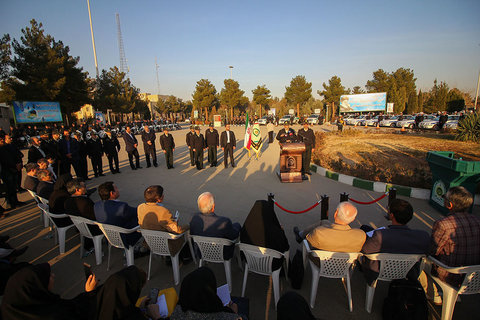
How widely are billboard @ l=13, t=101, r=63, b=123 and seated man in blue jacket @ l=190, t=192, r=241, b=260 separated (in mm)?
27465

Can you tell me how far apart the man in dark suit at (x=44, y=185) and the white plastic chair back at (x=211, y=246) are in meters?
3.52

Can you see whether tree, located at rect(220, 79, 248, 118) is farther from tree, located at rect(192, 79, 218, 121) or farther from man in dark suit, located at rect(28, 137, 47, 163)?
man in dark suit, located at rect(28, 137, 47, 163)

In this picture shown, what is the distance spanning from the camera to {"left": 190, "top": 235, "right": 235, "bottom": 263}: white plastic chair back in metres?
2.78

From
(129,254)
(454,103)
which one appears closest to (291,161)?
(129,254)

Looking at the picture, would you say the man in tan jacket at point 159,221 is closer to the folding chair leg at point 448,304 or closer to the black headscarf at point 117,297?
the black headscarf at point 117,297

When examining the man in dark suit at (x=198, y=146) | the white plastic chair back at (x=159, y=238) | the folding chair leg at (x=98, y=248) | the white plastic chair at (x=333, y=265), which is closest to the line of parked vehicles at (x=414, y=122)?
the man in dark suit at (x=198, y=146)

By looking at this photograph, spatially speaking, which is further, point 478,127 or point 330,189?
point 478,127

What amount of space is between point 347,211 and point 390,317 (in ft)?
3.70

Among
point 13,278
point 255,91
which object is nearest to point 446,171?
point 13,278

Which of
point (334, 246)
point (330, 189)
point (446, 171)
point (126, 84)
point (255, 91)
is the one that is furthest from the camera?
point (255, 91)

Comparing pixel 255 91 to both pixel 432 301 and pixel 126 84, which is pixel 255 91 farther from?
pixel 432 301

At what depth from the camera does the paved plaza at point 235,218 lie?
9.24 ft

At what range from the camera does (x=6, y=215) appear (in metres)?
5.55

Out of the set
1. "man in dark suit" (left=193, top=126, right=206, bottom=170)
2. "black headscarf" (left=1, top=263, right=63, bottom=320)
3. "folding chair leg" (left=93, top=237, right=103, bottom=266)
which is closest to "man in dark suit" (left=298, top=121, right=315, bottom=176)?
"man in dark suit" (left=193, top=126, right=206, bottom=170)
